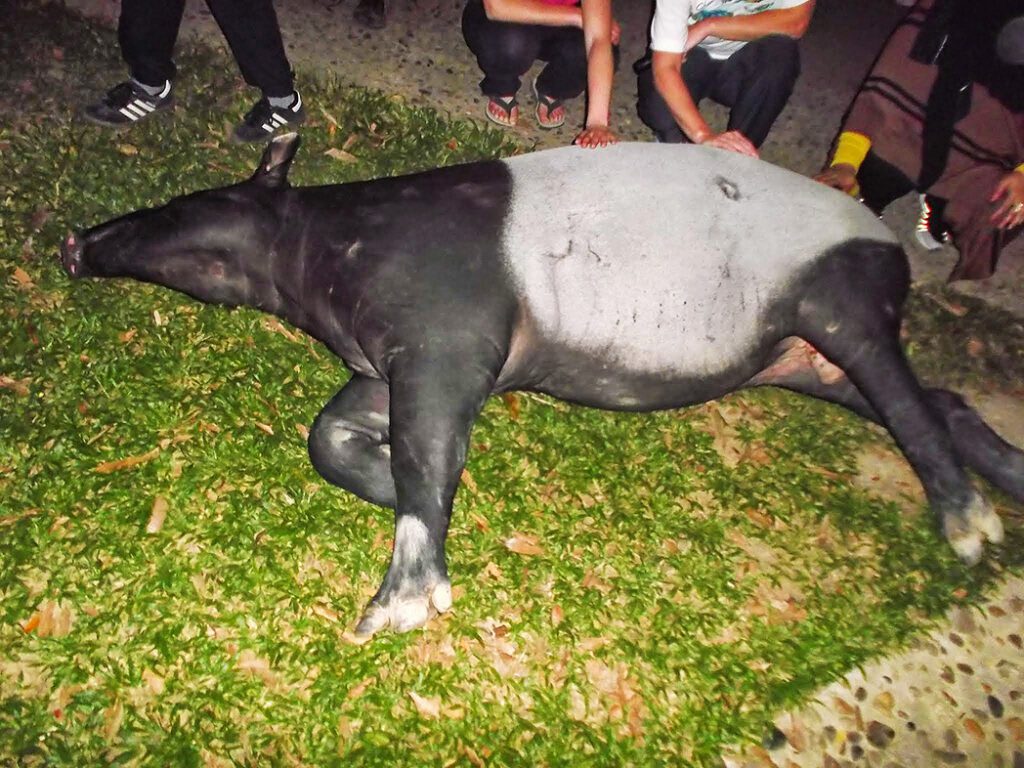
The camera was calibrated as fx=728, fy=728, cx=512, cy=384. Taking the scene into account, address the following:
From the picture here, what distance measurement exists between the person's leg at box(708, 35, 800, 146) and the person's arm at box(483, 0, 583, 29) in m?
0.84

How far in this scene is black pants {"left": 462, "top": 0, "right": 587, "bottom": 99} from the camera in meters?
4.06

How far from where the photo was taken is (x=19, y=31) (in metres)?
4.17

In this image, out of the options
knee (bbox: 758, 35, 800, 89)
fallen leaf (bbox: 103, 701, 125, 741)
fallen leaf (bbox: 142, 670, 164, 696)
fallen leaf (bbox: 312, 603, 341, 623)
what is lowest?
fallen leaf (bbox: 103, 701, 125, 741)

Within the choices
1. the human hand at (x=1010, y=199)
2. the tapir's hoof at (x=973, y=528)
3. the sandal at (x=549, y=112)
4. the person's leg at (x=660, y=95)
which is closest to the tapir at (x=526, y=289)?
the tapir's hoof at (x=973, y=528)

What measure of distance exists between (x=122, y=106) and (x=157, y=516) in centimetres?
242

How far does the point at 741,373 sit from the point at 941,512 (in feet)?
3.24

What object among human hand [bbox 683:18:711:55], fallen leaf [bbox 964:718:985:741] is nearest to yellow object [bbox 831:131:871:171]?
human hand [bbox 683:18:711:55]

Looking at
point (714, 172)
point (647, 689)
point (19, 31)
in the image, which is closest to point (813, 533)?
point (647, 689)

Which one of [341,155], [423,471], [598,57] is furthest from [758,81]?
[423,471]

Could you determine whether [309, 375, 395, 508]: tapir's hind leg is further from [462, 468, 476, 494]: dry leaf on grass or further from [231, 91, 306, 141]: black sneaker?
[231, 91, 306, 141]: black sneaker

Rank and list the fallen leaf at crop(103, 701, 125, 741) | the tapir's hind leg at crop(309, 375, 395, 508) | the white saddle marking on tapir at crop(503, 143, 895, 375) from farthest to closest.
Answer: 1. the tapir's hind leg at crop(309, 375, 395, 508)
2. the white saddle marking on tapir at crop(503, 143, 895, 375)
3. the fallen leaf at crop(103, 701, 125, 741)

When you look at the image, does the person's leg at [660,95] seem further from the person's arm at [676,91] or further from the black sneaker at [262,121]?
the black sneaker at [262,121]

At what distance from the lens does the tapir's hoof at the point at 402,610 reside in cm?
230

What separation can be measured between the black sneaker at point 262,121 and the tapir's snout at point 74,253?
1.25m
